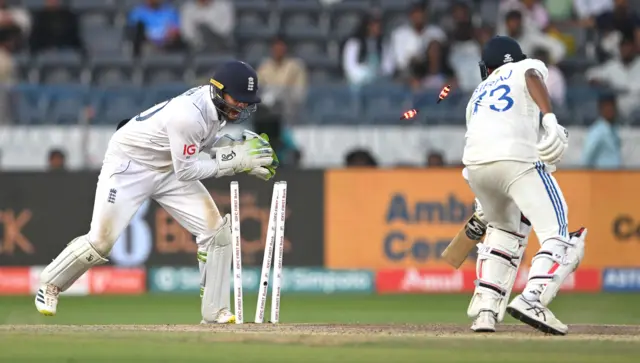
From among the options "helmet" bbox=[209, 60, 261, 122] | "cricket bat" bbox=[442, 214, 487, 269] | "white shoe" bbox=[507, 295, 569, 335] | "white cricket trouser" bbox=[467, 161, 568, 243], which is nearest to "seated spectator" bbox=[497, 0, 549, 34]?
"cricket bat" bbox=[442, 214, 487, 269]

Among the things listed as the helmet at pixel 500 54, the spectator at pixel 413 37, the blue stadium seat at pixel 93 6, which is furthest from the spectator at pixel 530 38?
the helmet at pixel 500 54

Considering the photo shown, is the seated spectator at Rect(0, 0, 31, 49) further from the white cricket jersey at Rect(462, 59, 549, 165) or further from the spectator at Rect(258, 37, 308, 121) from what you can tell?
the white cricket jersey at Rect(462, 59, 549, 165)

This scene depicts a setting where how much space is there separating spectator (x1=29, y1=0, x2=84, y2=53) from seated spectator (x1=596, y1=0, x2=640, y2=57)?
6.68 metres

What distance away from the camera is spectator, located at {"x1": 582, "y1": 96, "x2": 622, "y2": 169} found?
14.4 m

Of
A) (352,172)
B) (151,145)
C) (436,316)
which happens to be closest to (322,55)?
(352,172)

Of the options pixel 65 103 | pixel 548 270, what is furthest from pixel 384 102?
pixel 548 270

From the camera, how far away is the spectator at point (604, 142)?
1445 centimetres

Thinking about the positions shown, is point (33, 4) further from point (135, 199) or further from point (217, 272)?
point (217, 272)

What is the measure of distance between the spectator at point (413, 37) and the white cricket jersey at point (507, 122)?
7.53 meters

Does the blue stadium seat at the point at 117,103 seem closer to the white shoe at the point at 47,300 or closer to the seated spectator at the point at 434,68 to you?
the seated spectator at the point at 434,68

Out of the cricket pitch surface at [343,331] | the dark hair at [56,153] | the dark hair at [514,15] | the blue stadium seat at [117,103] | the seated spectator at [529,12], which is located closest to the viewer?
the cricket pitch surface at [343,331]

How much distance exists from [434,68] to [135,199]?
6.93m

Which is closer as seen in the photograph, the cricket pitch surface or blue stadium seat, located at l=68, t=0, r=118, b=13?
the cricket pitch surface

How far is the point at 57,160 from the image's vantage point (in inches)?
566
